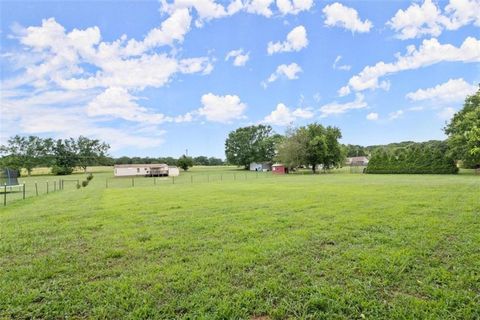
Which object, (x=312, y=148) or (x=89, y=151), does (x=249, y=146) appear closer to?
(x=312, y=148)

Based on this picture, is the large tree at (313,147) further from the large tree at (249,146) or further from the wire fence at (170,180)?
the large tree at (249,146)

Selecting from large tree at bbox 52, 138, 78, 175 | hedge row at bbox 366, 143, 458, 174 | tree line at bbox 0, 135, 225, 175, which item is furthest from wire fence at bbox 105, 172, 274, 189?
large tree at bbox 52, 138, 78, 175

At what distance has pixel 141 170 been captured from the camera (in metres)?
53.8

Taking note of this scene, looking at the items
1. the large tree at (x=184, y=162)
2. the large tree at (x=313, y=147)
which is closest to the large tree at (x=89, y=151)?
the large tree at (x=184, y=162)

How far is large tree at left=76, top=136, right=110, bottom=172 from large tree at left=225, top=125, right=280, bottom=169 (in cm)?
3285

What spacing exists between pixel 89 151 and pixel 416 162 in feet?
225

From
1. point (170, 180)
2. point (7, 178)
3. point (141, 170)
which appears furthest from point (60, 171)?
point (7, 178)

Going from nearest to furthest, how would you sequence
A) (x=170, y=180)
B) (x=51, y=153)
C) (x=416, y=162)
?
(x=170, y=180), (x=416, y=162), (x=51, y=153)

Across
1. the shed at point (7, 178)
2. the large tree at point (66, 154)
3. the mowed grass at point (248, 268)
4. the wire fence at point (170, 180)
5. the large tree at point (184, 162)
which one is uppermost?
the large tree at point (66, 154)

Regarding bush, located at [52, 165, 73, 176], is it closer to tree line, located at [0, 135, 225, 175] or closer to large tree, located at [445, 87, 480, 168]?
tree line, located at [0, 135, 225, 175]

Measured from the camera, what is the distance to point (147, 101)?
3069cm

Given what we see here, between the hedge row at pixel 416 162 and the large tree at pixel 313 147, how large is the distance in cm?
528

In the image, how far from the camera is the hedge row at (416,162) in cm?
3266

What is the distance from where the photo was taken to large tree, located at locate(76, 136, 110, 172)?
66.4m
